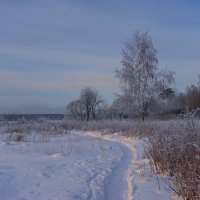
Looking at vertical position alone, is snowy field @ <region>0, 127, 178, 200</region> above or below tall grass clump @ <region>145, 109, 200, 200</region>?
below

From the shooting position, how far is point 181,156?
362 inches

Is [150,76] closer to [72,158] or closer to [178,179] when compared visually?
[72,158]

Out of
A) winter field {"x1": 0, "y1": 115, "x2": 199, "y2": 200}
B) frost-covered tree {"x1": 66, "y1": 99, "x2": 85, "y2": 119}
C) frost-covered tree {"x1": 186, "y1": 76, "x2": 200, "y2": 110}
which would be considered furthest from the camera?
frost-covered tree {"x1": 66, "y1": 99, "x2": 85, "y2": 119}

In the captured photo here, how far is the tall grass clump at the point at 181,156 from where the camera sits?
→ 24.8ft

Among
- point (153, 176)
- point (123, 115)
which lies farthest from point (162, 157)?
point (123, 115)

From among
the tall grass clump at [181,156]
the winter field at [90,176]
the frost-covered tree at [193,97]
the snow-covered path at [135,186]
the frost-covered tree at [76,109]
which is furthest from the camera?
the frost-covered tree at [76,109]


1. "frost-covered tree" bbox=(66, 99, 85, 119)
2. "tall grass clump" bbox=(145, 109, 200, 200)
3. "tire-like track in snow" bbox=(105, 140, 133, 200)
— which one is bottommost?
"tire-like track in snow" bbox=(105, 140, 133, 200)

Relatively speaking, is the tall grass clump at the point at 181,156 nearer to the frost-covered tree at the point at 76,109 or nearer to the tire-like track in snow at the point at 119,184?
the tire-like track in snow at the point at 119,184

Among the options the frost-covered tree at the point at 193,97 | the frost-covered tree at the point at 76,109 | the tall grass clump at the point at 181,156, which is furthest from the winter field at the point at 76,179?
the frost-covered tree at the point at 76,109

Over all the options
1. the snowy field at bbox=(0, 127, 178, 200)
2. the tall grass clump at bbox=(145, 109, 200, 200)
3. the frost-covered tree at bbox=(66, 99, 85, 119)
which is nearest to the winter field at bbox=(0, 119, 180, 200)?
the snowy field at bbox=(0, 127, 178, 200)

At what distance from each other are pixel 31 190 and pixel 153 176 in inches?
123

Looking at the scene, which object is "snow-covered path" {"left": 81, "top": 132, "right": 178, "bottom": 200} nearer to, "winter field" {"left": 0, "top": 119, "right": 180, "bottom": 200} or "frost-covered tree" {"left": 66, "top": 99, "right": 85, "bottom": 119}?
"winter field" {"left": 0, "top": 119, "right": 180, "bottom": 200}

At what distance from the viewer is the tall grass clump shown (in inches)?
298

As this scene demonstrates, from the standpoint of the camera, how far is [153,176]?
11250 mm
